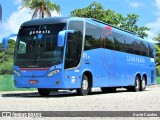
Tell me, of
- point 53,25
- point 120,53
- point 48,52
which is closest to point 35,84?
point 48,52

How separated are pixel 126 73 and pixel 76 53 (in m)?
7.82

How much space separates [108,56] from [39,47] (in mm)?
5199

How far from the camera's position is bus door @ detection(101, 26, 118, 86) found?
22269 millimetres

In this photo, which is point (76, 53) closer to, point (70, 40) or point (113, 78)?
point (70, 40)

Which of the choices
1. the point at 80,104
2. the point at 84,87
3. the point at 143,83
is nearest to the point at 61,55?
the point at 84,87

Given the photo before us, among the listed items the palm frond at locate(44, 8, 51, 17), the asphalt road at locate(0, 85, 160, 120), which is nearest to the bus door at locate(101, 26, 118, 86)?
the asphalt road at locate(0, 85, 160, 120)

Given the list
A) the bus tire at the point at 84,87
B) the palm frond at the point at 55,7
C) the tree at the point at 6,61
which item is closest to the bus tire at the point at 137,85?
the bus tire at the point at 84,87

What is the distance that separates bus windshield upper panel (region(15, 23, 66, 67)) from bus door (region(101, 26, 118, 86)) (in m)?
4.01

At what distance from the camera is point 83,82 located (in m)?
19.9

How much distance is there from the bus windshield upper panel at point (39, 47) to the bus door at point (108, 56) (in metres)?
4.01

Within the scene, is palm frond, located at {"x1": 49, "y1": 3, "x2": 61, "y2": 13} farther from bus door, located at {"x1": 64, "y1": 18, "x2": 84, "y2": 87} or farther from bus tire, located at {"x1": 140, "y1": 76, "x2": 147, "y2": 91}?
bus door, located at {"x1": 64, "y1": 18, "x2": 84, "y2": 87}

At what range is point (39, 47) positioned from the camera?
18.8 m

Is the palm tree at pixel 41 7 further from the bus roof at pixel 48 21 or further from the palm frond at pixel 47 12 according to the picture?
the bus roof at pixel 48 21

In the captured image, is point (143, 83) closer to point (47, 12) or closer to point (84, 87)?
point (84, 87)
